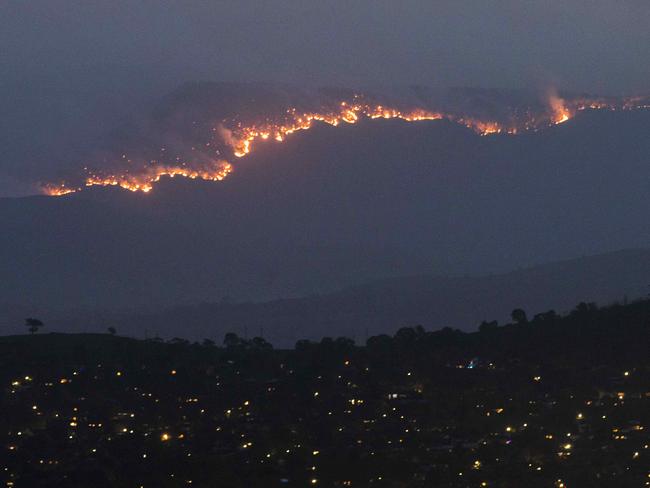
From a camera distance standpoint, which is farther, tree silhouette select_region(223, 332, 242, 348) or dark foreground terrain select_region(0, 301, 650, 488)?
tree silhouette select_region(223, 332, 242, 348)

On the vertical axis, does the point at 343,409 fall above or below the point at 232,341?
below

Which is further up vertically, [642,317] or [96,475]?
[642,317]

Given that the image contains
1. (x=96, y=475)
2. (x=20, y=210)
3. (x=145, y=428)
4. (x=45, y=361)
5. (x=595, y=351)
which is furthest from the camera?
(x=20, y=210)

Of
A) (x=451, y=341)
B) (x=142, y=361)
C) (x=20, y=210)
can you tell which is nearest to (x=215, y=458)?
(x=142, y=361)

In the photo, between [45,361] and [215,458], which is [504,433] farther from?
[45,361]

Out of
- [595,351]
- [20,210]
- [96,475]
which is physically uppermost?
[20,210]

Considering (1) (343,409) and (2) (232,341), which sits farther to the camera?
(2) (232,341)

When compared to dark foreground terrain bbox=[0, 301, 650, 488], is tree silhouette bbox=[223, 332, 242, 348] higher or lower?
higher

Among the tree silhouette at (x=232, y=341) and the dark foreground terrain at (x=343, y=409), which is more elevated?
the tree silhouette at (x=232, y=341)
